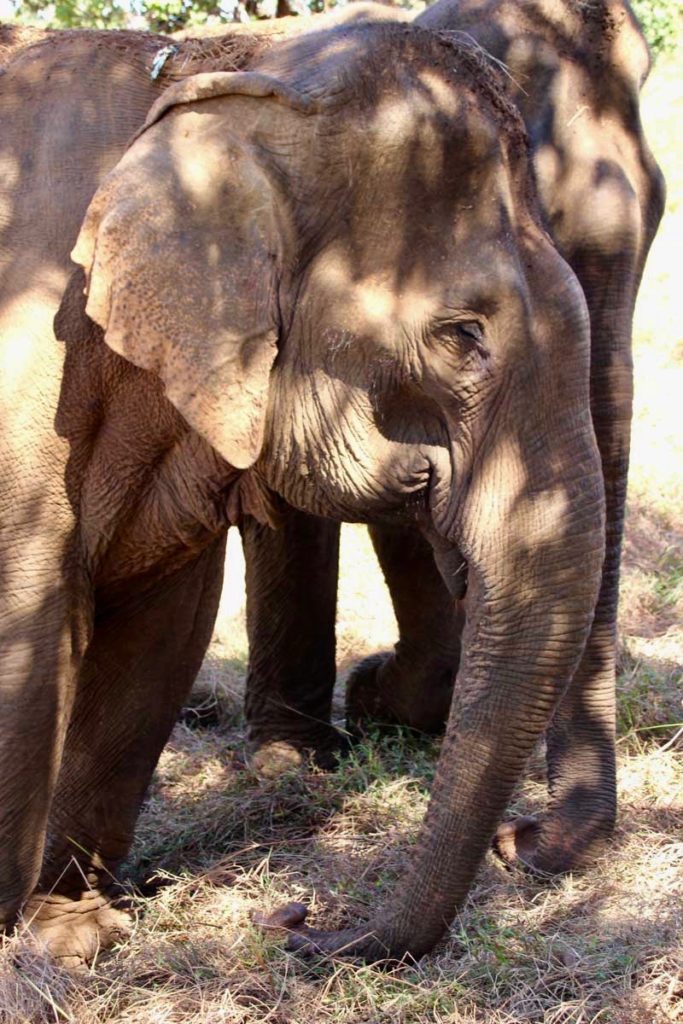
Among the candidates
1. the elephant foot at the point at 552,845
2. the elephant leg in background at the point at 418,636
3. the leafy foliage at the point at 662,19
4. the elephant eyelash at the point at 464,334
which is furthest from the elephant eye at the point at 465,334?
the leafy foliage at the point at 662,19

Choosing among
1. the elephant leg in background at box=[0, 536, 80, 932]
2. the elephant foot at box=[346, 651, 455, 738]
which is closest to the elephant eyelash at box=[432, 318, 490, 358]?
the elephant leg in background at box=[0, 536, 80, 932]

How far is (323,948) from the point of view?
3.04m

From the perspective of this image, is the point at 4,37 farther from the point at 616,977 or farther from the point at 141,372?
the point at 616,977

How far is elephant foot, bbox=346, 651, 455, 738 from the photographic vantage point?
4.84 m

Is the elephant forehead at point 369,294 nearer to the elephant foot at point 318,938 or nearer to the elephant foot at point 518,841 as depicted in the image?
the elephant foot at point 318,938

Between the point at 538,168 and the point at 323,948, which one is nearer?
the point at 323,948

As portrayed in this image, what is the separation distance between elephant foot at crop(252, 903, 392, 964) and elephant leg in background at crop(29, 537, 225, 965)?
476 millimetres

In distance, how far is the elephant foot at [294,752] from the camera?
4.66 meters

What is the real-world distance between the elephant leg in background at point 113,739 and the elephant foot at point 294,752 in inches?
38.5

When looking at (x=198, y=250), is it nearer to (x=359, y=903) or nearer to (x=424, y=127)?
(x=424, y=127)

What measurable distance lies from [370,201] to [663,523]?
4725 mm

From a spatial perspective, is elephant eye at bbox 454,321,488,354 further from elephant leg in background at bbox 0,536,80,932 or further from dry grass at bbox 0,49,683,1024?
dry grass at bbox 0,49,683,1024

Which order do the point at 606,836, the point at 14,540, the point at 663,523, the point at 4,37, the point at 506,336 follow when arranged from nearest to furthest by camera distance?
1. the point at 506,336
2. the point at 14,540
3. the point at 4,37
4. the point at 606,836
5. the point at 663,523

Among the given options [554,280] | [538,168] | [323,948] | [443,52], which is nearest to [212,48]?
[443,52]
